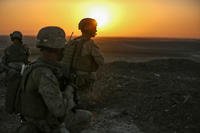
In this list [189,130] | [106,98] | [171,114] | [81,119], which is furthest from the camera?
[106,98]

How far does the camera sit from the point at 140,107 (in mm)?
12055

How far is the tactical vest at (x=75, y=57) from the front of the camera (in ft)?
30.3

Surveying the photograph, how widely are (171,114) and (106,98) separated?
Result: 2491 mm

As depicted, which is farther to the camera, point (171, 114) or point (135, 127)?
point (171, 114)

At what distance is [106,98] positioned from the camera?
1321cm

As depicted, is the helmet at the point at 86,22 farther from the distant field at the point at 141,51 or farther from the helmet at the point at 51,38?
the distant field at the point at 141,51

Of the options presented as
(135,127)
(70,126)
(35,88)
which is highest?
(35,88)

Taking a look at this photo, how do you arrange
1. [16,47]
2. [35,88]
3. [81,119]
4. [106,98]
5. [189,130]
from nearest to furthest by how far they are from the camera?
[35,88]
[81,119]
[189,130]
[106,98]
[16,47]

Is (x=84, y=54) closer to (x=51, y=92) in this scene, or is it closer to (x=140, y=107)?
(x=140, y=107)

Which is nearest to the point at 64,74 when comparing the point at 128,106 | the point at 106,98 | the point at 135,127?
the point at 135,127

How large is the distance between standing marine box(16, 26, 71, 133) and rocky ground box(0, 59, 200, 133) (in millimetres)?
5070

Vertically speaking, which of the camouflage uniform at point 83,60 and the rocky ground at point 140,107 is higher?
the camouflage uniform at point 83,60

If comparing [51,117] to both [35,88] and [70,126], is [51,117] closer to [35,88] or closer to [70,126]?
[35,88]

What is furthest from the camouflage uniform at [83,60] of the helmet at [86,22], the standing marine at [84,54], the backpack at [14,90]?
the backpack at [14,90]
